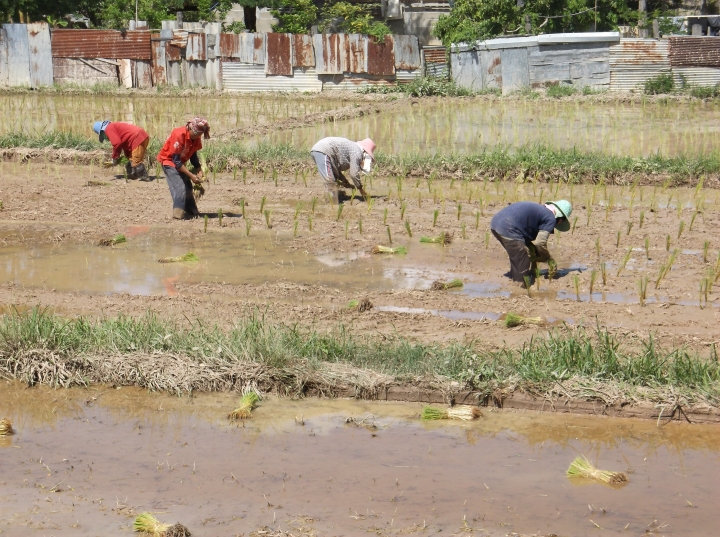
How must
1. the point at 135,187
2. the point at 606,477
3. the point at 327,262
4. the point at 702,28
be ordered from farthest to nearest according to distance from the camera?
the point at 702,28 → the point at 135,187 → the point at 327,262 → the point at 606,477

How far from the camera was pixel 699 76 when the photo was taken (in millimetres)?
20719

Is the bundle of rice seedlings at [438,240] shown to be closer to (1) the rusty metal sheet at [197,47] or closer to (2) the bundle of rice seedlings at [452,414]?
(2) the bundle of rice seedlings at [452,414]

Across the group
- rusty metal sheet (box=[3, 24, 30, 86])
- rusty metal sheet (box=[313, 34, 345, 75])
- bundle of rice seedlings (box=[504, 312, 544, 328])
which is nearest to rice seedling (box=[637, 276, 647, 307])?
bundle of rice seedlings (box=[504, 312, 544, 328])

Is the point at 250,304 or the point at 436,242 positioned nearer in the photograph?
the point at 250,304

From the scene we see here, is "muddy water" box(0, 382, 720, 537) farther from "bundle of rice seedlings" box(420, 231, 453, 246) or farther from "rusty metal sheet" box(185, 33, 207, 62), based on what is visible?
"rusty metal sheet" box(185, 33, 207, 62)

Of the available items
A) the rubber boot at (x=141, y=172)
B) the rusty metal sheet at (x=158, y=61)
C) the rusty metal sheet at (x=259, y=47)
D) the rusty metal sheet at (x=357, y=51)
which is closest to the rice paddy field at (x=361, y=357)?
the rubber boot at (x=141, y=172)

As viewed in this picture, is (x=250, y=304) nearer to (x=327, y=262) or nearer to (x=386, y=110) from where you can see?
(x=327, y=262)

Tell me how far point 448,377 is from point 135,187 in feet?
26.3

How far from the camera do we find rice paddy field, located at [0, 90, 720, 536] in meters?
4.36

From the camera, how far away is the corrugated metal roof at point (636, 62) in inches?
819

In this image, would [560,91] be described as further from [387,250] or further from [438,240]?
[387,250]

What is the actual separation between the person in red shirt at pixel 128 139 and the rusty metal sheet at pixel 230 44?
1217 centimetres

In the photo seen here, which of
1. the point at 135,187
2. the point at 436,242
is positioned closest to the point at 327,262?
the point at 436,242

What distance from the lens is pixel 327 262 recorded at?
9000mm
